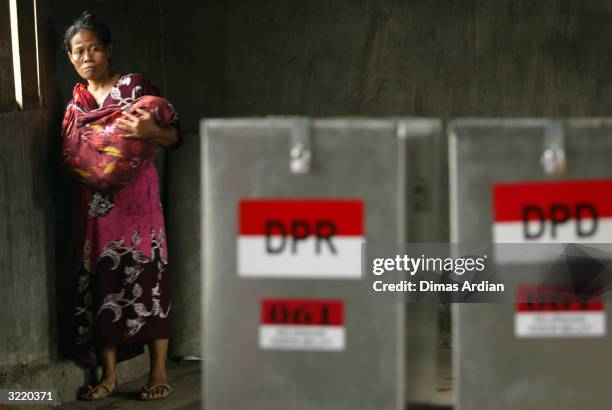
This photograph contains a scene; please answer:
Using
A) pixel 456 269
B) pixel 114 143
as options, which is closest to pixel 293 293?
pixel 456 269

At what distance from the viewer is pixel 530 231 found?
220cm

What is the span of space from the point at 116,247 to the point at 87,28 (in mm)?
940

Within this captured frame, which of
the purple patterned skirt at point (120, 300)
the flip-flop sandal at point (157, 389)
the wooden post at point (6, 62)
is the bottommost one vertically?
the flip-flop sandal at point (157, 389)

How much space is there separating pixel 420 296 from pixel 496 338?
7.7 inches

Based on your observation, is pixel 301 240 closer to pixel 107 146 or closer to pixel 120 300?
pixel 107 146

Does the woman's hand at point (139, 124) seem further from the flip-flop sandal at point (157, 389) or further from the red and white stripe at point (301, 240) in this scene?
the red and white stripe at point (301, 240)

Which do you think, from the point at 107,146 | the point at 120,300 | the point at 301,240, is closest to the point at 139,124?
the point at 107,146

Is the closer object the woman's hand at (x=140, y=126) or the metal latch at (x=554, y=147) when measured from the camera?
the metal latch at (x=554, y=147)

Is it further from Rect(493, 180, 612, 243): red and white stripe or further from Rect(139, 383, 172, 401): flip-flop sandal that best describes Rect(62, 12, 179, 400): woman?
Rect(493, 180, 612, 243): red and white stripe

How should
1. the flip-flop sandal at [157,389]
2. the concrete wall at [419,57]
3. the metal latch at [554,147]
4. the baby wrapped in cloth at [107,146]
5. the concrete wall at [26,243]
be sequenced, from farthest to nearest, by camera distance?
the concrete wall at [419,57] → the flip-flop sandal at [157,389] → the baby wrapped in cloth at [107,146] → the concrete wall at [26,243] → the metal latch at [554,147]

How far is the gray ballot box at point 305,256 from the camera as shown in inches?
86.4

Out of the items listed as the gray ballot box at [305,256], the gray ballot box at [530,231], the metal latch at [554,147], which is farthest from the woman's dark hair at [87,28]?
the metal latch at [554,147]

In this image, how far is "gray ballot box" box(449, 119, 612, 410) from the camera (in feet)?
7.15

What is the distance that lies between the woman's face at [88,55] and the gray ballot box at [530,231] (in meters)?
2.50
